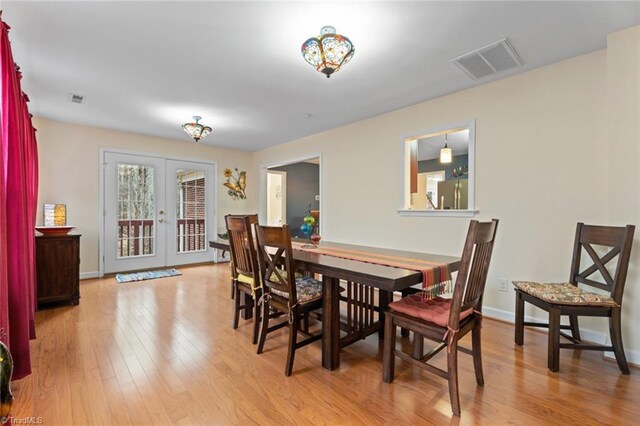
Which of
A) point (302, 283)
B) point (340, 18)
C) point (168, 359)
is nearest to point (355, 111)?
point (340, 18)

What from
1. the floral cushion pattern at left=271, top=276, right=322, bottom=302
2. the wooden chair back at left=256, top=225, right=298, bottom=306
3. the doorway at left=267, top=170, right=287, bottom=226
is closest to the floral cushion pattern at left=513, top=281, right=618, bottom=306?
the floral cushion pattern at left=271, top=276, right=322, bottom=302

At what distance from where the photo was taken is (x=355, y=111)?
3.90 meters

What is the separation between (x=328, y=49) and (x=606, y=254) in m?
2.54

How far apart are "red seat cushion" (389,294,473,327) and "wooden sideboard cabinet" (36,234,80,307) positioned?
3.60m

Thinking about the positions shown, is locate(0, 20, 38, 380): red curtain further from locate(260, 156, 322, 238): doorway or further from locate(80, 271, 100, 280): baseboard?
locate(260, 156, 322, 238): doorway

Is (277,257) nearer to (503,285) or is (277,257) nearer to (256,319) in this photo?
(256,319)

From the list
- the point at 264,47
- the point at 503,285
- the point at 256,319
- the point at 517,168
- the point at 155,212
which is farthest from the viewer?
the point at 155,212

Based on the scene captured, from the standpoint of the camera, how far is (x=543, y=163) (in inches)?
106

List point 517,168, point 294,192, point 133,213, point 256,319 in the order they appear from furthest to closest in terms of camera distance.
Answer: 1. point 294,192
2. point 133,213
3. point 517,168
4. point 256,319

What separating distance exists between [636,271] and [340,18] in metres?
2.74

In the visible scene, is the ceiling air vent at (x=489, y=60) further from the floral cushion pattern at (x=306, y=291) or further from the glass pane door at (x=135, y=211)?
the glass pane door at (x=135, y=211)

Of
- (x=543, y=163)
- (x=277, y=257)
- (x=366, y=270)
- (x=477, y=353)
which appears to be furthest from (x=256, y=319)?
(x=543, y=163)

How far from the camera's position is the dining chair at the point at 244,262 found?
2322 millimetres

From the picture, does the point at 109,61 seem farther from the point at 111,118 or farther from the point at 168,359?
the point at 168,359
